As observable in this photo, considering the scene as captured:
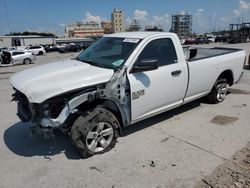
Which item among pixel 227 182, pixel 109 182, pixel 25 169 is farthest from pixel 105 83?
pixel 227 182

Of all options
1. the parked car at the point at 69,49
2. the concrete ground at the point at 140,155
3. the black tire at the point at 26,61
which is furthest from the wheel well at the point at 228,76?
the parked car at the point at 69,49

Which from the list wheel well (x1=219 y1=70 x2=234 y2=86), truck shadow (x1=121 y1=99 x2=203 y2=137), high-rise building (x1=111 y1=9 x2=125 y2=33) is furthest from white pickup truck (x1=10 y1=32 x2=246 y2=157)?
high-rise building (x1=111 y1=9 x2=125 y2=33)

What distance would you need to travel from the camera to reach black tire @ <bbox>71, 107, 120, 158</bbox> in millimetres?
3664

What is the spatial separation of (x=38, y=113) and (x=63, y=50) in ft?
137

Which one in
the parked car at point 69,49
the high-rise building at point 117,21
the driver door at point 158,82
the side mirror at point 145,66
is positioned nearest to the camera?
the side mirror at point 145,66

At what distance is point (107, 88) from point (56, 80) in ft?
2.58

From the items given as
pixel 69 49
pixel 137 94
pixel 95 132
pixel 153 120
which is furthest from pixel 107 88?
pixel 69 49

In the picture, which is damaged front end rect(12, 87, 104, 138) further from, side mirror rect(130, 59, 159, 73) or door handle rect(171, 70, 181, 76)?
door handle rect(171, 70, 181, 76)

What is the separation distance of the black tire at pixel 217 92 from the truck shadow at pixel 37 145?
3751 millimetres

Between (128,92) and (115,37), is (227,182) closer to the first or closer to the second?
(128,92)

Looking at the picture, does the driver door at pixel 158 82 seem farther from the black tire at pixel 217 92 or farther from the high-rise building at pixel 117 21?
the high-rise building at pixel 117 21

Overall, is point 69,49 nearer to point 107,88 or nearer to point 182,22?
point 107,88

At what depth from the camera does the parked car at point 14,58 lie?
2170 centimetres

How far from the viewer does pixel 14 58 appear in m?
22.1
